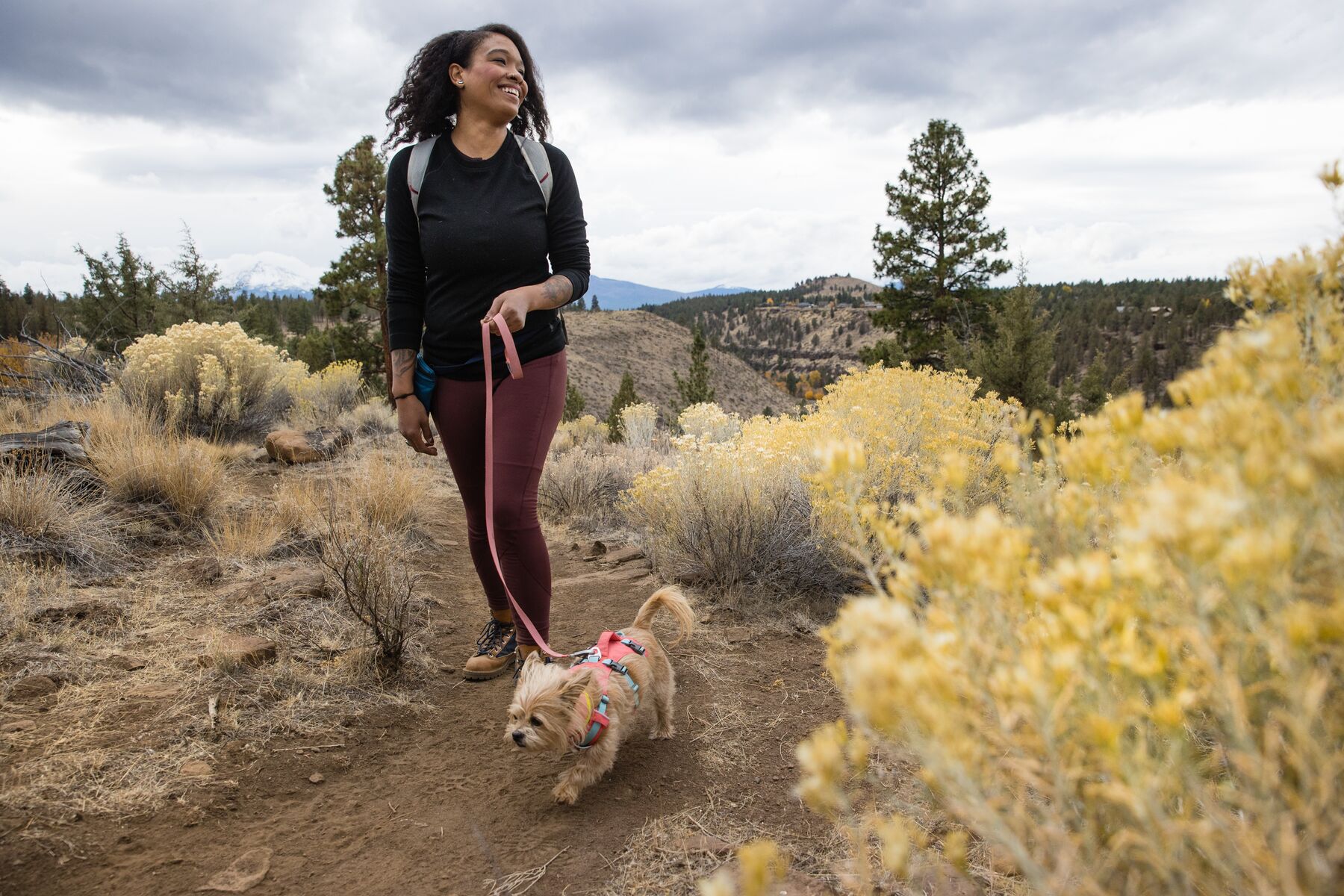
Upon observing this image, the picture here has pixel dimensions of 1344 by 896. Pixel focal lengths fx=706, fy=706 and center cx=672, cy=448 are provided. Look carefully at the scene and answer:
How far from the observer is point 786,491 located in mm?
4500

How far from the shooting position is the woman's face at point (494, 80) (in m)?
2.69

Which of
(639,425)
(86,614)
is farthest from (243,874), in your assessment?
(639,425)

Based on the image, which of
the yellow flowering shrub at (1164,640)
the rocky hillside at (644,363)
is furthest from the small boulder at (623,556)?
the rocky hillside at (644,363)

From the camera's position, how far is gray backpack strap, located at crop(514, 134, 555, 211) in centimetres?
279

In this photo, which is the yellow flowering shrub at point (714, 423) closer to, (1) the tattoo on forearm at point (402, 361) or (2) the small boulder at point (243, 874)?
(1) the tattoo on forearm at point (402, 361)

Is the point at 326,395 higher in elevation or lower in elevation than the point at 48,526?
higher

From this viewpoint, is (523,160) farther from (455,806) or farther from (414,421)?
(455,806)

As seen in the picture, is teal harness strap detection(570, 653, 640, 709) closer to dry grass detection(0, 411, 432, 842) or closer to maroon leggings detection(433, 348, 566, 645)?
maroon leggings detection(433, 348, 566, 645)

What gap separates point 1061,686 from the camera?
30.1 inches

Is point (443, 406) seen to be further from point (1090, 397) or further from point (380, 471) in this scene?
point (1090, 397)

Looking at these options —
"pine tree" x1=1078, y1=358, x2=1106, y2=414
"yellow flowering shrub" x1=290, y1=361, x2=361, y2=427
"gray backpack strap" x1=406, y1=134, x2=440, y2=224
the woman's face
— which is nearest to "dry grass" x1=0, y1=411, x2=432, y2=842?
"gray backpack strap" x1=406, y1=134, x2=440, y2=224

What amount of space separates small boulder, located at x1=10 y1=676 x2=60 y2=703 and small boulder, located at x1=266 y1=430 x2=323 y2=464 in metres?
5.04

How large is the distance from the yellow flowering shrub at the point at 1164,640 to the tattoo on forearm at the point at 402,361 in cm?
227

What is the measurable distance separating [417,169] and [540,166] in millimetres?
468
